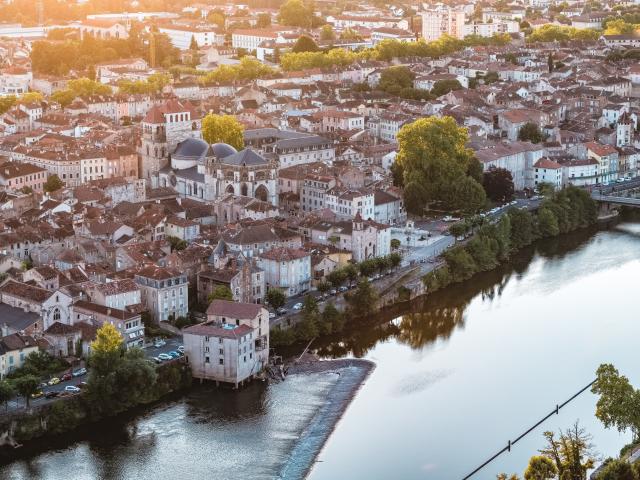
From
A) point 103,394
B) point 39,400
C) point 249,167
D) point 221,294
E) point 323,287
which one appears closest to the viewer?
point 39,400

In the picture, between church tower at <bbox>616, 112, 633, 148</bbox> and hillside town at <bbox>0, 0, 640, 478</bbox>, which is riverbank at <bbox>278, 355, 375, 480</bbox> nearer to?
hillside town at <bbox>0, 0, 640, 478</bbox>

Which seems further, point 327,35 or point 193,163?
point 327,35

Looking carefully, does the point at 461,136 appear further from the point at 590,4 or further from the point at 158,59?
the point at 590,4

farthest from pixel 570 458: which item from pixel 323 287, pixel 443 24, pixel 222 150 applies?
pixel 443 24

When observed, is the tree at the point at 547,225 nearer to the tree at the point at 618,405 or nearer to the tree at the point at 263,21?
the tree at the point at 618,405

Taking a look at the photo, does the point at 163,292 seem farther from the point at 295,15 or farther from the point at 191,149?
the point at 295,15

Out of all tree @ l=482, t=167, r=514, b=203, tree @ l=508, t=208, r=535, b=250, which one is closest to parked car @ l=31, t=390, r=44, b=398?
tree @ l=508, t=208, r=535, b=250

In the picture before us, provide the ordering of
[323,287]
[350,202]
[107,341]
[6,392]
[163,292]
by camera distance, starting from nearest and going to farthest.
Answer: [6,392] → [107,341] → [163,292] → [323,287] → [350,202]
